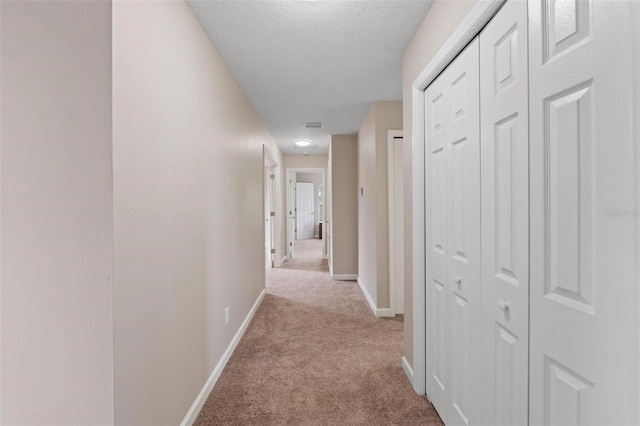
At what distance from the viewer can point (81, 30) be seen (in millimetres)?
1109

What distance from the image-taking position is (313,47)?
2279 mm

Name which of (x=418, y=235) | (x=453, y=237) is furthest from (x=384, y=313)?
(x=453, y=237)

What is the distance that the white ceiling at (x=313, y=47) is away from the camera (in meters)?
1.85

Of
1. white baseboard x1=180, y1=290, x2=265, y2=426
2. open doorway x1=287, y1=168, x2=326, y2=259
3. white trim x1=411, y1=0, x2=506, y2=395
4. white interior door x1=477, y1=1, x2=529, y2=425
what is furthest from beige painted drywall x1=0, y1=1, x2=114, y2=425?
open doorway x1=287, y1=168, x2=326, y2=259

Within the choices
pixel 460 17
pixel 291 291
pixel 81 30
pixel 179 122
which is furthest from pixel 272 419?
pixel 291 291

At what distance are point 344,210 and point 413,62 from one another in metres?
3.29

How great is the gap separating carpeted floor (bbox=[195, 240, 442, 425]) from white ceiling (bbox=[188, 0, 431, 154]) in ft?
7.71

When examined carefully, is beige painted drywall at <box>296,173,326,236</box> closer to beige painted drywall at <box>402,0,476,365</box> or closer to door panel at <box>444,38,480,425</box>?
beige painted drywall at <box>402,0,476,365</box>

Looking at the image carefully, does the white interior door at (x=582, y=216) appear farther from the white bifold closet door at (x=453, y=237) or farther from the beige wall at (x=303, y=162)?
the beige wall at (x=303, y=162)

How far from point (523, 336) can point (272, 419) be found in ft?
4.65

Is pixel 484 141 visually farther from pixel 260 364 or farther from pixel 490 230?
pixel 260 364

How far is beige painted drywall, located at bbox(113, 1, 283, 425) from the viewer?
46.4 inches

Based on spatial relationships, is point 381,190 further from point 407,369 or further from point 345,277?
point 345,277

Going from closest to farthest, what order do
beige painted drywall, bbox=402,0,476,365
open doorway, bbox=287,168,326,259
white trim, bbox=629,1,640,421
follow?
white trim, bbox=629,1,640,421
beige painted drywall, bbox=402,0,476,365
open doorway, bbox=287,168,326,259
